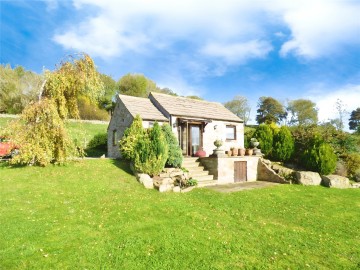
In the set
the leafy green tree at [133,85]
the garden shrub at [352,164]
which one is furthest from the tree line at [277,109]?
the garden shrub at [352,164]

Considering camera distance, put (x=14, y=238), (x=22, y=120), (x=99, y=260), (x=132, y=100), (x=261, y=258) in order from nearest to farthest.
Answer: (x=99, y=260)
(x=261, y=258)
(x=14, y=238)
(x=22, y=120)
(x=132, y=100)

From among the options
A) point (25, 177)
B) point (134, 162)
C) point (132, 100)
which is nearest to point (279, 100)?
point (132, 100)

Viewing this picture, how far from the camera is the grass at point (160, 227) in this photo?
554cm

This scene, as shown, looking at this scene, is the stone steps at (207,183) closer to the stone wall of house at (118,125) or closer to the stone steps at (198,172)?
→ the stone steps at (198,172)

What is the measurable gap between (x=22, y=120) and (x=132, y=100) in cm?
834

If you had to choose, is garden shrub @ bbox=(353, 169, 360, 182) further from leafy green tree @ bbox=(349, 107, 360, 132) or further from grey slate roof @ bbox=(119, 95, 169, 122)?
leafy green tree @ bbox=(349, 107, 360, 132)

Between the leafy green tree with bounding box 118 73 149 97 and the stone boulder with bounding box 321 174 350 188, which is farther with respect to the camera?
the leafy green tree with bounding box 118 73 149 97

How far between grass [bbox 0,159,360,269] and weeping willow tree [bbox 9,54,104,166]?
3.90 feet

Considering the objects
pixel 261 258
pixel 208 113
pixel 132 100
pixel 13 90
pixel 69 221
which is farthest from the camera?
pixel 13 90

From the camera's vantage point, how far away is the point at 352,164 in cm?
1775

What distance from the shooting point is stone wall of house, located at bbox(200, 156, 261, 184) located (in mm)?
15758

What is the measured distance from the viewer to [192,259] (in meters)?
5.57

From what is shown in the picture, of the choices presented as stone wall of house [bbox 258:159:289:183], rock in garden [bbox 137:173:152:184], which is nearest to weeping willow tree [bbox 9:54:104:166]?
rock in garden [bbox 137:173:152:184]

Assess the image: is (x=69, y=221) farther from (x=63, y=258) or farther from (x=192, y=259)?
(x=192, y=259)
